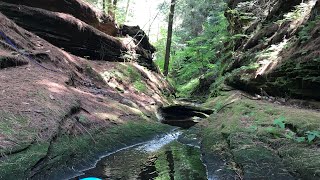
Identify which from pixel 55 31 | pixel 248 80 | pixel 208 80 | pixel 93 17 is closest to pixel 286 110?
pixel 248 80

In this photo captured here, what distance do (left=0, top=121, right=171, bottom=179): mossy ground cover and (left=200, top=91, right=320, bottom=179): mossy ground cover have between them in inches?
89.5

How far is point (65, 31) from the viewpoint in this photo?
582 inches

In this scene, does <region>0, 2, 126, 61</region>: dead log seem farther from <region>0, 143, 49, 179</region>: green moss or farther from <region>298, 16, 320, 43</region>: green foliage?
<region>298, 16, 320, 43</region>: green foliage

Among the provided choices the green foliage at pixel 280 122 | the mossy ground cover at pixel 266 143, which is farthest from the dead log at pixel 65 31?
the green foliage at pixel 280 122

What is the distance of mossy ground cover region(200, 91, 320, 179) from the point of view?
5473mm

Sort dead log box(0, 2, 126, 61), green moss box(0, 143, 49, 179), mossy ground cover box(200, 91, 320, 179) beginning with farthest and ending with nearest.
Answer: dead log box(0, 2, 126, 61), mossy ground cover box(200, 91, 320, 179), green moss box(0, 143, 49, 179)

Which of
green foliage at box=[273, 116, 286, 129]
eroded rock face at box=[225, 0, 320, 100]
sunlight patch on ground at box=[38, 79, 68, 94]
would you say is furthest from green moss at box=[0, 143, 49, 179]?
eroded rock face at box=[225, 0, 320, 100]

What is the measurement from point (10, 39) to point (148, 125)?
5586 mm

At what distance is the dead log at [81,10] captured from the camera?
1464 centimetres

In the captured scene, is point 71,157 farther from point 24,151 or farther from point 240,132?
point 240,132

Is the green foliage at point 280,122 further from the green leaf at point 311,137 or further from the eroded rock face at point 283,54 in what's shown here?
the eroded rock face at point 283,54

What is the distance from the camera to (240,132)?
762 cm

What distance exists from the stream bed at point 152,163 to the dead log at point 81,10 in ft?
31.2

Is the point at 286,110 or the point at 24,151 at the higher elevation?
the point at 286,110
